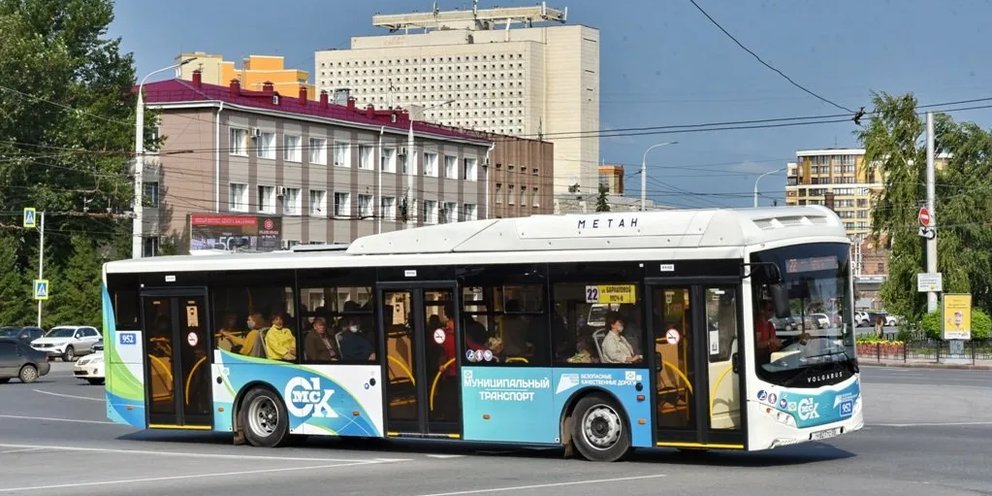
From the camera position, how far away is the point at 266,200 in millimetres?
82562

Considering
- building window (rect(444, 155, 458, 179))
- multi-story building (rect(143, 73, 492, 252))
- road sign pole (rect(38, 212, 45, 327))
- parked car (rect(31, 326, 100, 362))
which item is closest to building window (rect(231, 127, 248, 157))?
multi-story building (rect(143, 73, 492, 252))

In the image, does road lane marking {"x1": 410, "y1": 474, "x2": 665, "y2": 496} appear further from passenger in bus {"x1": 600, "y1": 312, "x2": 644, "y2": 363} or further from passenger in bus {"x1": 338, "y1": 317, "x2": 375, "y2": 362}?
passenger in bus {"x1": 338, "y1": 317, "x2": 375, "y2": 362}

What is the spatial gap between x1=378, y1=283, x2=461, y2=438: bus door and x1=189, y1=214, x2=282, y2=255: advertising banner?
57797mm

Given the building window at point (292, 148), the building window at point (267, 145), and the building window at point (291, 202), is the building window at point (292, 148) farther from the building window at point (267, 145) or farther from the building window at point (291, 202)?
the building window at point (291, 202)

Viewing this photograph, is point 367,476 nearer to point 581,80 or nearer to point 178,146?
point 178,146

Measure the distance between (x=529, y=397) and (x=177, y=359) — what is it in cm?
571

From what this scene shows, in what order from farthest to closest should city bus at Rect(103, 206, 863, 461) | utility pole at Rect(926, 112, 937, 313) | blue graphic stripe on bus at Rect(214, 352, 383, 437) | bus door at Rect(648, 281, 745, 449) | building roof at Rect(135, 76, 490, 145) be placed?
building roof at Rect(135, 76, 490, 145) < utility pole at Rect(926, 112, 937, 313) < blue graphic stripe on bus at Rect(214, 352, 383, 437) < city bus at Rect(103, 206, 863, 461) < bus door at Rect(648, 281, 745, 449)

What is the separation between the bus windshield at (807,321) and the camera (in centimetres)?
1695

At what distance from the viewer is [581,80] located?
180250mm

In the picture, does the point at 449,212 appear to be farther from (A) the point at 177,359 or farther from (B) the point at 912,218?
(A) the point at 177,359

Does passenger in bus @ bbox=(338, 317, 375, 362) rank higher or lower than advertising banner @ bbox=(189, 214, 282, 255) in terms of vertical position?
lower

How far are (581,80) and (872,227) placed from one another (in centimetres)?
11813

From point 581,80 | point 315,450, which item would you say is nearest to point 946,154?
point 315,450

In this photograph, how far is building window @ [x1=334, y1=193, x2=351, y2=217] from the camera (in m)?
86.7
